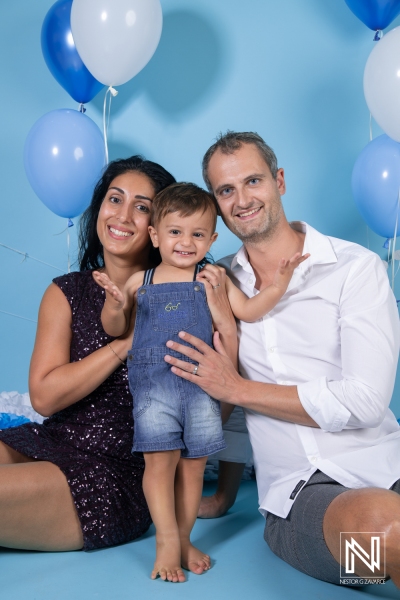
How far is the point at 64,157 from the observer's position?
3.17 metres

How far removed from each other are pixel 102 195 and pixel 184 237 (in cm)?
49

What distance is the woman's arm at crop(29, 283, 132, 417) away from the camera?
7.12 feet

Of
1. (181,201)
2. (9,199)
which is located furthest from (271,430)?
(9,199)

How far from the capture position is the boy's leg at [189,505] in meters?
1.99

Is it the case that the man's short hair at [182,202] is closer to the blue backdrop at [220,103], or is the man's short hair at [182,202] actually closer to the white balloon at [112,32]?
the white balloon at [112,32]

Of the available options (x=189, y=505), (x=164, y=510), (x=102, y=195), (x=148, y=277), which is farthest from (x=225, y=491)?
(x=102, y=195)

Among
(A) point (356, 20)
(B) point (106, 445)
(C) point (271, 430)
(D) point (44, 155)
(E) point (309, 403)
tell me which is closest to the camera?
(E) point (309, 403)

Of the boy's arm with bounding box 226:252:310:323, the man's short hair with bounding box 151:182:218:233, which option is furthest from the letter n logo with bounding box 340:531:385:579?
the man's short hair with bounding box 151:182:218:233

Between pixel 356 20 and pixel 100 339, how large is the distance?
8.39 feet

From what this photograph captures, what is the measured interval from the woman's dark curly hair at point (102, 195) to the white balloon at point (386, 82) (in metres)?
1.02

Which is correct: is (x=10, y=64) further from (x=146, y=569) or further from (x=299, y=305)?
(x=146, y=569)

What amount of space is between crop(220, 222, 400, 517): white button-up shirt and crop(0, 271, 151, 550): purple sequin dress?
1.30 feet

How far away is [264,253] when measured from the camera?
230 cm

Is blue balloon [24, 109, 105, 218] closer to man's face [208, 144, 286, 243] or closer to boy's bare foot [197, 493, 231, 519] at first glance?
man's face [208, 144, 286, 243]
